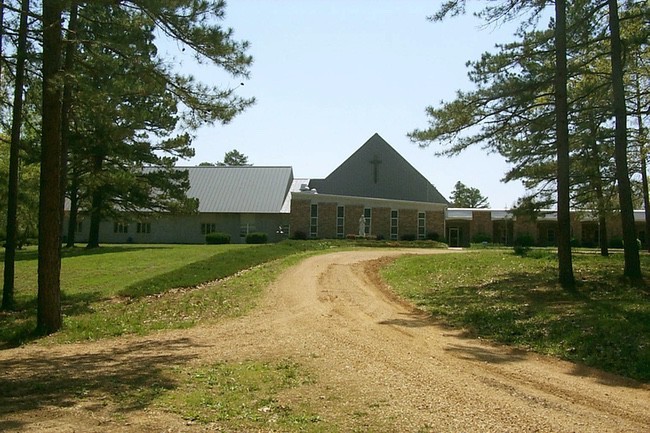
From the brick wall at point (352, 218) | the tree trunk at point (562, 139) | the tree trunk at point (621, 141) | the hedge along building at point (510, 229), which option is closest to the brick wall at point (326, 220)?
the brick wall at point (352, 218)

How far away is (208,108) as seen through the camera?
42.5 feet

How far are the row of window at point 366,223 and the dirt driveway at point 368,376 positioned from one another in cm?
2882

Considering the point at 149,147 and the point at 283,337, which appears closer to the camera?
the point at 283,337

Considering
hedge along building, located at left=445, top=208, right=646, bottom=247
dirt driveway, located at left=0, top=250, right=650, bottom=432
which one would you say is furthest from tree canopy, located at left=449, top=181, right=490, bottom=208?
dirt driveway, located at left=0, top=250, right=650, bottom=432

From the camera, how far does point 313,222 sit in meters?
44.4

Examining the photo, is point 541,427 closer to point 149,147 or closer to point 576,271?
point 576,271

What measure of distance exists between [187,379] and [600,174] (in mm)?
18646

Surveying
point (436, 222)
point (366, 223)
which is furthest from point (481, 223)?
point (366, 223)

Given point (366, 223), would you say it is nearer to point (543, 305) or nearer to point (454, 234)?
point (454, 234)

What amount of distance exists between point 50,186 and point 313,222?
31831 millimetres

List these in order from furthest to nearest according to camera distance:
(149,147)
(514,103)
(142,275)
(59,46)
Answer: (149,147)
(142,275)
(514,103)
(59,46)

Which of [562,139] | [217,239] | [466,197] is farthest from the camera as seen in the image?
[466,197]

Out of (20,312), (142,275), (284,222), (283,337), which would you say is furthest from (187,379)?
(284,222)

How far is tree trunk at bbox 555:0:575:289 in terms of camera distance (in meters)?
16.4
